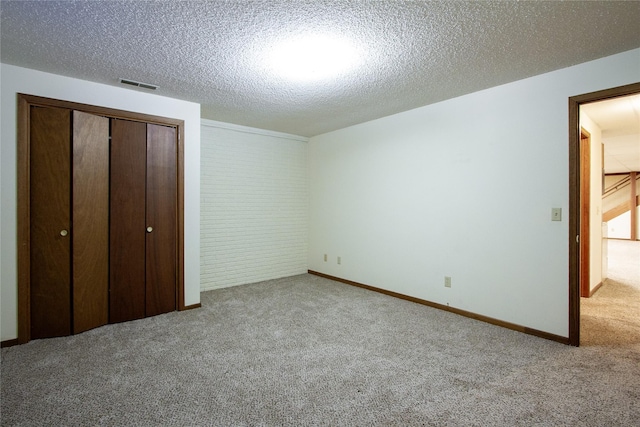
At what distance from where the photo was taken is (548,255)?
113 inches

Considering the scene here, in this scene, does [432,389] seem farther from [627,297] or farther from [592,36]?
[627,297]

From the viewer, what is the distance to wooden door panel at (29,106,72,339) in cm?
282

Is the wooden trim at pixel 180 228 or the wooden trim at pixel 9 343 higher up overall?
the wooden trim at pixel 180 228

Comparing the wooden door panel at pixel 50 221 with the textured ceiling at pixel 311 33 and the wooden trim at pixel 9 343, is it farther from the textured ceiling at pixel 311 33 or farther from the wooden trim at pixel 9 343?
the textured ceiling at pixel 311 33

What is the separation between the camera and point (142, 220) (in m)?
3.39

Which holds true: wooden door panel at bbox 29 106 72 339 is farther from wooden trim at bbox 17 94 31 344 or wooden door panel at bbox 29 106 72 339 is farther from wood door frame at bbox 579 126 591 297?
wood door frame at bbox 579 126 591 297

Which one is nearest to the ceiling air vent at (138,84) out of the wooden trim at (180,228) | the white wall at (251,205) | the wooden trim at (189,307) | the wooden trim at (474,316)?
the wooden trim at (180,228)

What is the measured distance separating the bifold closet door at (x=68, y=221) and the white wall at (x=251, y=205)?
4.72 feet

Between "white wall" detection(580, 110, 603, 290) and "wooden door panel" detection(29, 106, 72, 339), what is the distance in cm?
583

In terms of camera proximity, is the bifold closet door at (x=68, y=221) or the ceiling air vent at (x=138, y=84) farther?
the ceiling air vent at (x=138, y=84)

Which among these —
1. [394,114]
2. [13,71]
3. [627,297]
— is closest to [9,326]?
[13,71]

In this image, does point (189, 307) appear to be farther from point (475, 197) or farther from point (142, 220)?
point (475, 197)

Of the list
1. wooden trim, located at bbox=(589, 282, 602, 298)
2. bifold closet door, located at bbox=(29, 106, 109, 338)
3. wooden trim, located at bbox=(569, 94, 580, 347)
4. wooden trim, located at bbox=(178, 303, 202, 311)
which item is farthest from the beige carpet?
bifold closet door, located at bbox=(29, 106, 109, 338)

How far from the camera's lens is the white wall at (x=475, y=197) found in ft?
9.22
